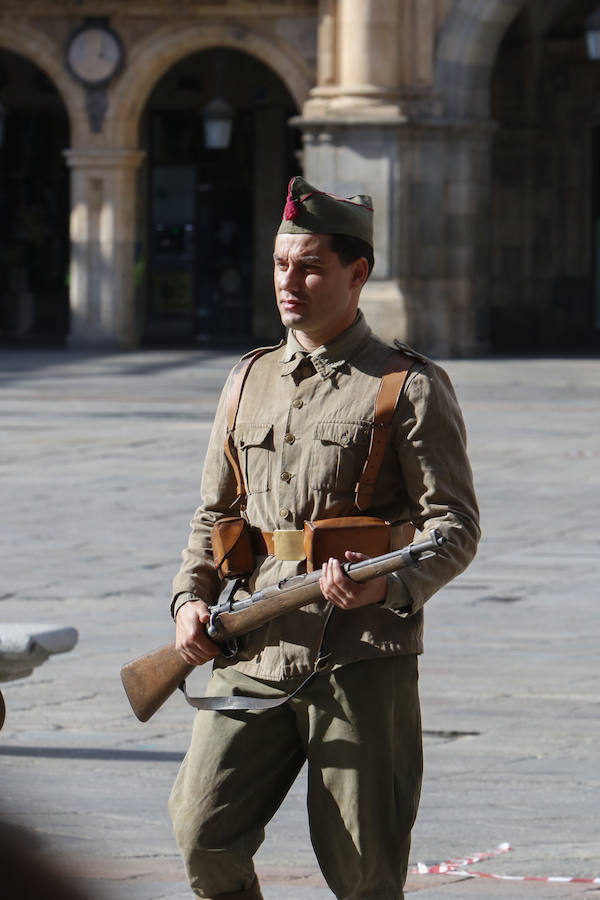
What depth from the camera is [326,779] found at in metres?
3.64

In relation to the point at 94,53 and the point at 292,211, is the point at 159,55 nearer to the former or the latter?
the point at 94,53

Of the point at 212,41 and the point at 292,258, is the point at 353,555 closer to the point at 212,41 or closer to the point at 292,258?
the point at 292,258

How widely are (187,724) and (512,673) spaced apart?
1.43 meters

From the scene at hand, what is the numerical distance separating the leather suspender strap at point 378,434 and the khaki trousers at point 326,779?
12.0 inches

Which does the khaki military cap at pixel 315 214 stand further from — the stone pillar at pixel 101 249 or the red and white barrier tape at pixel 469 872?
the stone pillar at pixel 101 249

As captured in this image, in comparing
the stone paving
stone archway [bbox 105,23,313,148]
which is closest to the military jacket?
the stone paving

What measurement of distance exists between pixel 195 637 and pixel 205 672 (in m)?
4.25

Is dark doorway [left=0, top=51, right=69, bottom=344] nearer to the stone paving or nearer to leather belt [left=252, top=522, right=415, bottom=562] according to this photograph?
the stone paving

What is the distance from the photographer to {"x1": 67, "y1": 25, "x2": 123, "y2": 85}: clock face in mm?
30219

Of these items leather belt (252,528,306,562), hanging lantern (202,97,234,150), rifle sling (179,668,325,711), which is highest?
hanging lantern (202,97,234,150)

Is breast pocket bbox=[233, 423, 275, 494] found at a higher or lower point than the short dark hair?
lower

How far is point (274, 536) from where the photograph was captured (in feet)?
12.4

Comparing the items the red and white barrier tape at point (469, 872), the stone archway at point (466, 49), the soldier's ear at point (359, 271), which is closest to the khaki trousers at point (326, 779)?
the soldier's ear at point (359, 271)

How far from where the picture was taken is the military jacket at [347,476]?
371 centimetres
